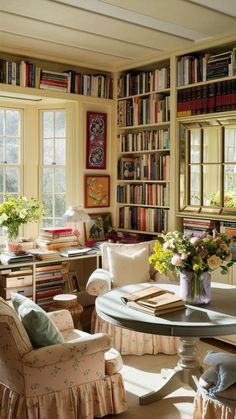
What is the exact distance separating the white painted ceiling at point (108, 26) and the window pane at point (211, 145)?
82 cm

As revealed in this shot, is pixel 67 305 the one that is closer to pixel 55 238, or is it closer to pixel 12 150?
pixel 55 238

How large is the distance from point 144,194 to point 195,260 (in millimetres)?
2182

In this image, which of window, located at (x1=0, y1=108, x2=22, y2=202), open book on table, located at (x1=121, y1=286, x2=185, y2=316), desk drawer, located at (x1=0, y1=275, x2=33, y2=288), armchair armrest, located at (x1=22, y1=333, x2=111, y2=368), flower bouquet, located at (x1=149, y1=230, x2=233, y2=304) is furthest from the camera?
window, located at (x1=0, y1=108, x2=22, y2=202)

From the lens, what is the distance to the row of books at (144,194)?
16.1 feet

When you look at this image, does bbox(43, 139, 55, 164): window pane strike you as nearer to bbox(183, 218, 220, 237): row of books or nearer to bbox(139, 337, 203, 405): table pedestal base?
bbox(183, 218, 220, 237): row of books

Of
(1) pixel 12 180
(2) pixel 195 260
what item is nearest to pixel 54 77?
(1) pixel 12 180

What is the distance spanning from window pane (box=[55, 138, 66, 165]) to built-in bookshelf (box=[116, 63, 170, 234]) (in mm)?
621

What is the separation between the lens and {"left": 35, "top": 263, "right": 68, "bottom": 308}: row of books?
4496 millimetres

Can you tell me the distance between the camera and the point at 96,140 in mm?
5203

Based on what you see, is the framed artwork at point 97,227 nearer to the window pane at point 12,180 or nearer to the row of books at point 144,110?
the window pane at point 12,180

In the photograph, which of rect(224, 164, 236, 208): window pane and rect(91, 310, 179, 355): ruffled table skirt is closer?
rect(91, 310, 179, 355): ruffled table skirt

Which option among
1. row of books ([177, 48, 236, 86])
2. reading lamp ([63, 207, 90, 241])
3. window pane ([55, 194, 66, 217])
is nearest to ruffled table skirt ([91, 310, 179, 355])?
reading lamp ([63, 207, 90, 241])

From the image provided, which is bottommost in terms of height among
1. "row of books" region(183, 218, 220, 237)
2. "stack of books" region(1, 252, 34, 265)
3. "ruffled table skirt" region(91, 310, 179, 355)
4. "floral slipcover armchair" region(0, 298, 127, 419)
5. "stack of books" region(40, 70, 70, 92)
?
"ruffled table skirt" region(91, 310, 179, 355)


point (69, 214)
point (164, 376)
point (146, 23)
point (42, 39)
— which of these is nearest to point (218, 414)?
point (164, 376)
